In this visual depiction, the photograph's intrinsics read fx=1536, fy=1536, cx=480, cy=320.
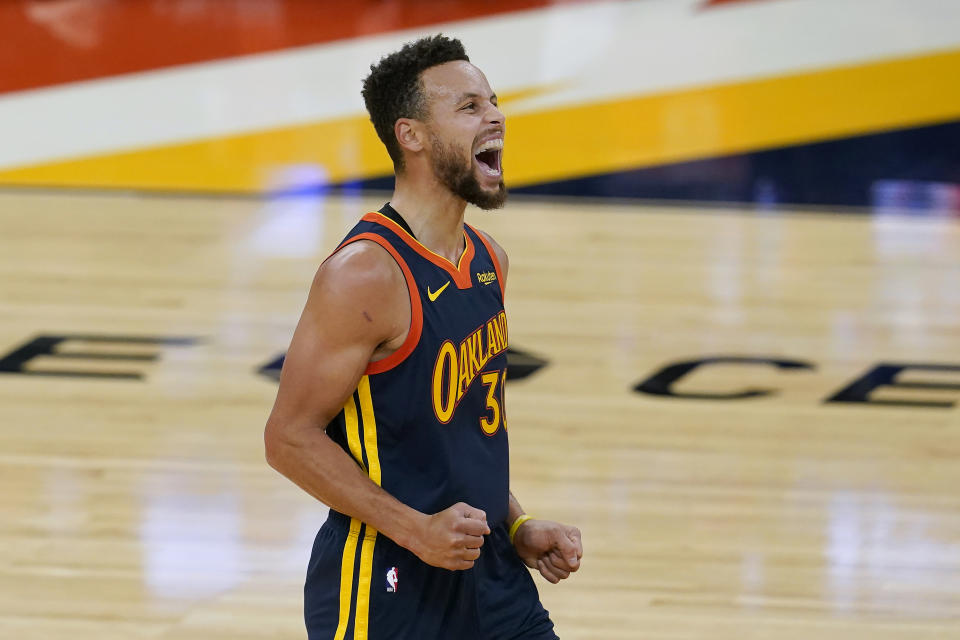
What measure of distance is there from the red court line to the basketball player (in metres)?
6.04

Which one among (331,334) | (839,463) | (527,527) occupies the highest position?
(331,334)

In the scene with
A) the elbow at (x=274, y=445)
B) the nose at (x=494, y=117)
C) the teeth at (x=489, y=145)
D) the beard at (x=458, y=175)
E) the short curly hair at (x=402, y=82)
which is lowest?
the elbow at (x=274, y=445)

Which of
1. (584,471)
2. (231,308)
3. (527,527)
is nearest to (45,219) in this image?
(231,308)

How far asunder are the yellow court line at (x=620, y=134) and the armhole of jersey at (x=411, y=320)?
18.9 feet

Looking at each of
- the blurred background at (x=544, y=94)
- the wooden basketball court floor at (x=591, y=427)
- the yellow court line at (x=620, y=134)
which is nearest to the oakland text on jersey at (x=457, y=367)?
the wooden basketball court floor at (x=591, y=427)

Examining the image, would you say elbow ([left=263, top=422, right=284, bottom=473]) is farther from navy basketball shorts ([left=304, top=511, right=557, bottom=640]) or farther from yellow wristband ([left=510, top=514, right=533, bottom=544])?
yellow wristband ([left=510, top=514, right=533, bottom=544])

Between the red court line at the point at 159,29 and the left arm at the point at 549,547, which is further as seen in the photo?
the red court line at the point at 159,29

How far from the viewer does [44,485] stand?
3750 millimetres

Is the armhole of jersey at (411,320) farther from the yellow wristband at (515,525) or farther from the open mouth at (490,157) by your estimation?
the yellow wristband at (515,525)

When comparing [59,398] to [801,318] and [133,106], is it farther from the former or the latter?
[133,106]

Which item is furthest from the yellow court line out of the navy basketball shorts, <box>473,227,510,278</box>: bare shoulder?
the navy basketball shorts

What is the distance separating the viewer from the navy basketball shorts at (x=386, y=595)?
1789 millimetres

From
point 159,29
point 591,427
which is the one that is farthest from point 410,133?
point 159,29

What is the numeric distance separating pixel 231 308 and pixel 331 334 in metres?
4.03
